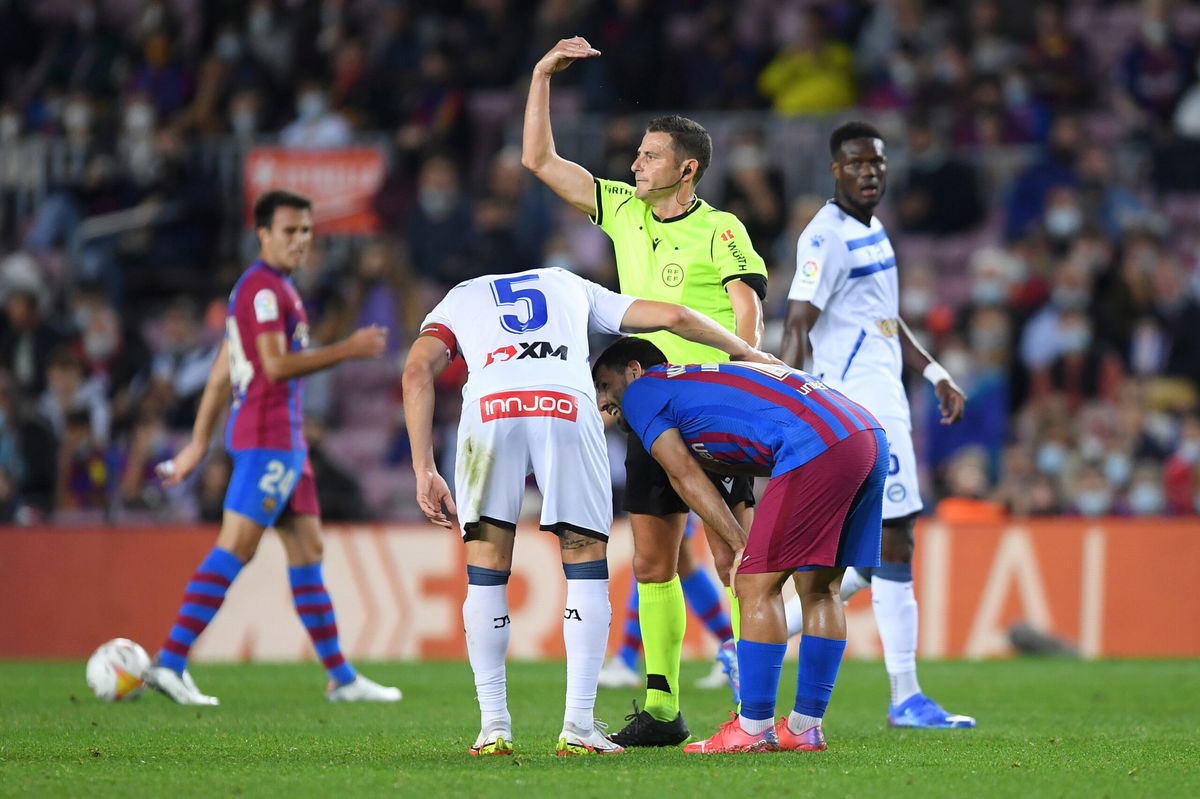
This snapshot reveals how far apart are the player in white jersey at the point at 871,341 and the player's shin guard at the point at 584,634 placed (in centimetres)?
192

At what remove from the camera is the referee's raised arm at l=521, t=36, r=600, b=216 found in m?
7.16

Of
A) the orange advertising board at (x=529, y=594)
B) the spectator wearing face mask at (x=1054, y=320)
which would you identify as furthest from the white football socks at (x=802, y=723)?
the spectator wearing face mask at (x=1054, y=320)

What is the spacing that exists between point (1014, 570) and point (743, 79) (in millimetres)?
7333

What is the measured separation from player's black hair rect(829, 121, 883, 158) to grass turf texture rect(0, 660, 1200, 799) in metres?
2.80

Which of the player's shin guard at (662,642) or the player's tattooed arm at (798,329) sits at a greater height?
the player's tattooed arm at (798,329)

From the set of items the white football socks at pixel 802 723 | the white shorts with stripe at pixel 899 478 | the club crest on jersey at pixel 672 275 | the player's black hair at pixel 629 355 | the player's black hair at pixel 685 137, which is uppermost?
the player's black hair at pixel 685 137

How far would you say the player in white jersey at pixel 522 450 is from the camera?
6254mm

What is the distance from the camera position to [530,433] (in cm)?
628

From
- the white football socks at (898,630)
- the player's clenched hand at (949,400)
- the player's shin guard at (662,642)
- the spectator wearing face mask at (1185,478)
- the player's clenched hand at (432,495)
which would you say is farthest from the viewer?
the spectator wearing face mask at (1185,478)

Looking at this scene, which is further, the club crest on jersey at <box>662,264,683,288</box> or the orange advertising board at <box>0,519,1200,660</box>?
the orange advertising board at <box>0,519,1200,660</box>

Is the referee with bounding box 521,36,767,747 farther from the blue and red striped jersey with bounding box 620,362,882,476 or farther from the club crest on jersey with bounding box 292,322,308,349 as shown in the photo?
the club crest on jersey with bounding box 292,322,308,349

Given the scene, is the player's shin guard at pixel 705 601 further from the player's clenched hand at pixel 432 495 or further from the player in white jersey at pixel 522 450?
the player's clenched hand at pixel 432 495

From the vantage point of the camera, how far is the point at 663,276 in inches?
288

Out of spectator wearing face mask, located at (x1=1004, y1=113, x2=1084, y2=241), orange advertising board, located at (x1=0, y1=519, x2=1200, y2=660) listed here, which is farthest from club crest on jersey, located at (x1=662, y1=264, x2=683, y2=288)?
spectator wearing face mask, located at (x1=1004, y1=113, x2=1084, y2=241)
